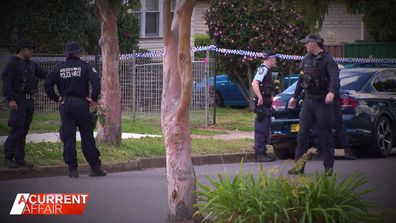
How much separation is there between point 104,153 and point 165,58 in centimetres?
599

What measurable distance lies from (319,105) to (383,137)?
381 centimetres

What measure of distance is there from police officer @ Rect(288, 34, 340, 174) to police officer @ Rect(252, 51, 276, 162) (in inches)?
102

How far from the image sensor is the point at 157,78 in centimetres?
2020

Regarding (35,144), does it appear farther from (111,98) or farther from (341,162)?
(341,162)

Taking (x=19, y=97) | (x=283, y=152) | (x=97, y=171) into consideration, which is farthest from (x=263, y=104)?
(x=19, y=97)

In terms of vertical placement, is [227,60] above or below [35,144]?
above


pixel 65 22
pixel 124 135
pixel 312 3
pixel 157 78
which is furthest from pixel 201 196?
pixel 65 22

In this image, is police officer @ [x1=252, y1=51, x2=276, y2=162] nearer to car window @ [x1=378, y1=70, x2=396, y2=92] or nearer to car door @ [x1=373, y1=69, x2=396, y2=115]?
car door @ [x1=373, y1=69, x2=396, y2=115]

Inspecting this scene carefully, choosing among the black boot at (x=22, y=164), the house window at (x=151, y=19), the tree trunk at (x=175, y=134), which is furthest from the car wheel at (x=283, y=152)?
the house window at (x=151, y=19)

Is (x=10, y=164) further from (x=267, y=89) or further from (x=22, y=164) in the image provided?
(x=267, y=89)

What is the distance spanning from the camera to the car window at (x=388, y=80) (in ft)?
51.7

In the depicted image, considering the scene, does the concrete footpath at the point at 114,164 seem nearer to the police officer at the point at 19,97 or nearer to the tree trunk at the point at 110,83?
the police officer at the point at 19,97

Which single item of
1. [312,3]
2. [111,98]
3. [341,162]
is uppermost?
[312,3]

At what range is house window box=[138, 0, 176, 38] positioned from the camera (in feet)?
103
